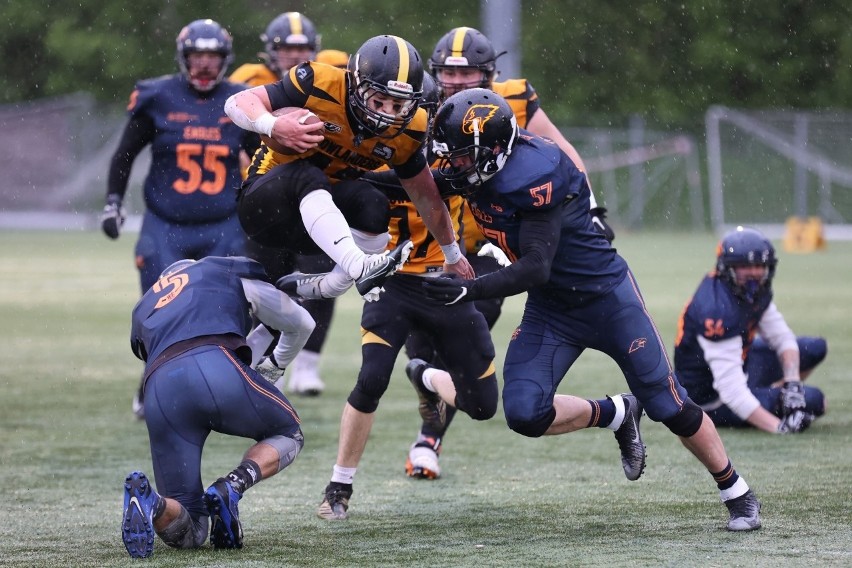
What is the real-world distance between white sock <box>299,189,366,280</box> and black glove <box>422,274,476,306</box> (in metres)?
0.32

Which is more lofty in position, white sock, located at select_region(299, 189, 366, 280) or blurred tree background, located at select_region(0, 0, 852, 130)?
white sock, located at select_region(299, 189, 366, 280)

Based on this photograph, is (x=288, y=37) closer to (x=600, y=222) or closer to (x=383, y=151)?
(x=383, y=151)

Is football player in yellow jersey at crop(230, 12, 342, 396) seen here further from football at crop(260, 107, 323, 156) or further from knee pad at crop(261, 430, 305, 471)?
knee pad at crop(261, 430, 305, 471)

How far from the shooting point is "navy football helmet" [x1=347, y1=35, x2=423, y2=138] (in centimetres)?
492

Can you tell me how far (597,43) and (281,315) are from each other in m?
25.7

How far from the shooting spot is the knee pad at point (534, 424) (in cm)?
507

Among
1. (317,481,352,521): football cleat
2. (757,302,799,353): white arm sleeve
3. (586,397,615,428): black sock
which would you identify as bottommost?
(757,302,799,353): white arm sleeve

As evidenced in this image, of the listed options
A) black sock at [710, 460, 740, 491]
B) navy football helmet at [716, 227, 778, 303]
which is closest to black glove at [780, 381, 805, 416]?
navy football helmet at [716, 227, 778, 303]

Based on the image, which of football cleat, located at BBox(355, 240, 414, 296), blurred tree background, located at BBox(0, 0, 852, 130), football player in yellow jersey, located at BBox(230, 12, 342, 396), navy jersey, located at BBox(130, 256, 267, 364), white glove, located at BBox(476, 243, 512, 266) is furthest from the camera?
blurred tree background, located at BBox(0, 0, 852, 130)

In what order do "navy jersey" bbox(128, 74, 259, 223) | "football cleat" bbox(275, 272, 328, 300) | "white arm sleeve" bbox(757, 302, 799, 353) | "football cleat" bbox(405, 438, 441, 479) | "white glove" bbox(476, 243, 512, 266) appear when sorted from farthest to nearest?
"navy jersey" bbox(128, 74, 259, 223) < "white arm sleeve" bbox(757, 302, 799, 353) < "football cleat" bbox(405, 438, 441, 479) < "white glove" bbox(476, 243, 512, 266) < "football cleat" bbox(275, 272, 328, 300)

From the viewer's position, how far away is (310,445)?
6934mm

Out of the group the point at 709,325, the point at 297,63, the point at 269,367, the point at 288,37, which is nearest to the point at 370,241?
the point at 269,367

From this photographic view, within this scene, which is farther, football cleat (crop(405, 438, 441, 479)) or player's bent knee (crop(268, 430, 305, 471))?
football cleat (crop(405, 438, 441, 479))

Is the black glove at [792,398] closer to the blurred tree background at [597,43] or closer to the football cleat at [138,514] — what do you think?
the football cleat at [138,514]
